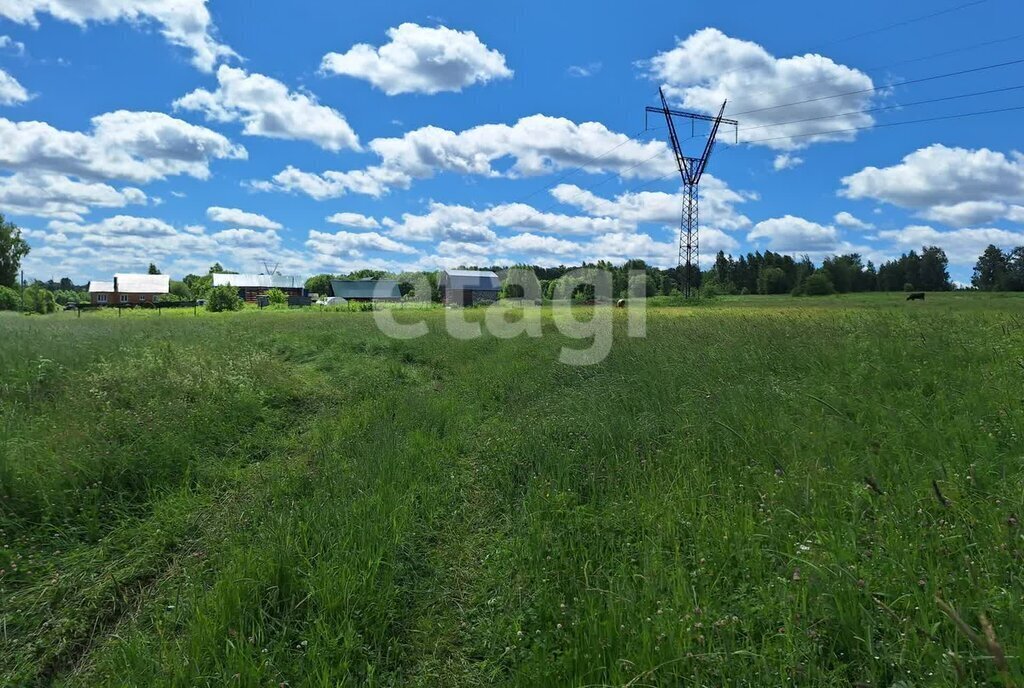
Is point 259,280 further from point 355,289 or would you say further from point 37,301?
point 37,301

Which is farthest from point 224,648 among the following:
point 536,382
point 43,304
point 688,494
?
point 43,304

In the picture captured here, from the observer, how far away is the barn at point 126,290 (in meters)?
97.7

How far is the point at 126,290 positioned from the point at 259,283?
85.6 ft

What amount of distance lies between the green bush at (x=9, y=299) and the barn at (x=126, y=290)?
3215 cm

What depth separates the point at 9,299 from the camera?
2539 inches

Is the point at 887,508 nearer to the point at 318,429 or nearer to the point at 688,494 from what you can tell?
the point at 688,494

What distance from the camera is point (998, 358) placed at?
249 inches

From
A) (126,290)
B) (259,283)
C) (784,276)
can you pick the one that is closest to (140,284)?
(126,290)

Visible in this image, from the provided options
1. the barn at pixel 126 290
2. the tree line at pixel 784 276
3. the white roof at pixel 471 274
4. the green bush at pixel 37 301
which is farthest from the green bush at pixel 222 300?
the barn at pixel 126 290

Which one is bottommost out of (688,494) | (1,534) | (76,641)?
(76,641)

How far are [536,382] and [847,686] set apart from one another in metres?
7.55

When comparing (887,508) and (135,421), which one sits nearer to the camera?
(887,508)

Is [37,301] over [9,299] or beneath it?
beneath

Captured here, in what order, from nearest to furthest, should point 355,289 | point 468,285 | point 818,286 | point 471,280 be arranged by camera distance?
point 818,286
point 468,285
point 471,280
point 355,289
